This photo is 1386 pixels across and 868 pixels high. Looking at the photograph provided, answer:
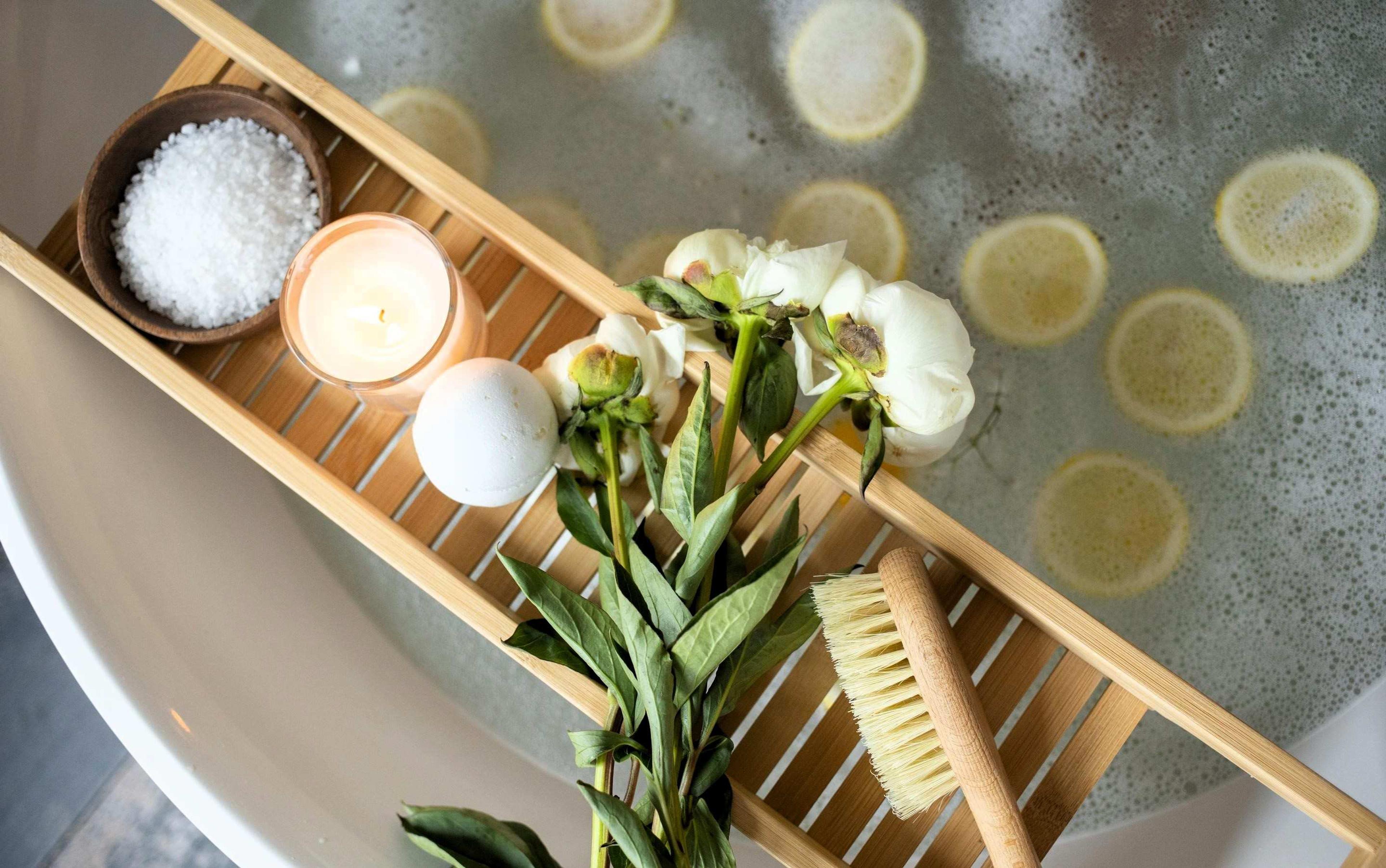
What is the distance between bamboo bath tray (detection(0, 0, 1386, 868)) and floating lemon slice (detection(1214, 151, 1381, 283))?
49cm

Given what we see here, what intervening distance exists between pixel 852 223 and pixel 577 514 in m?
0.45

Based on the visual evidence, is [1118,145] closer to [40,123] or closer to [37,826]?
[40,123]

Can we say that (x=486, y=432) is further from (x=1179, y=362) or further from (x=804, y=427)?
(x=1179, y=362)

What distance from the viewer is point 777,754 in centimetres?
52

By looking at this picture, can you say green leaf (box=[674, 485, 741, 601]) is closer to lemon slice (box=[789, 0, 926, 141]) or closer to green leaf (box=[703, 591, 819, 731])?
green leaf (box=[703, 591, 819, 731])

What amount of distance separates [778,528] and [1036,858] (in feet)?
0.65

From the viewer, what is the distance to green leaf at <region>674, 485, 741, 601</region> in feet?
1.33

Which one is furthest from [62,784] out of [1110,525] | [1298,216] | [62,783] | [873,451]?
[1298,216]

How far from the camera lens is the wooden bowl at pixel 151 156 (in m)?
0.52

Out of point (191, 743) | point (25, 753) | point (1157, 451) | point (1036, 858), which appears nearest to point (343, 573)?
point (191, 743)

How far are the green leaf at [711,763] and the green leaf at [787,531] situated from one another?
9 cm

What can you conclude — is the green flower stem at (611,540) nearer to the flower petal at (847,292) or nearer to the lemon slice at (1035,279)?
the flower petal at (847,292)

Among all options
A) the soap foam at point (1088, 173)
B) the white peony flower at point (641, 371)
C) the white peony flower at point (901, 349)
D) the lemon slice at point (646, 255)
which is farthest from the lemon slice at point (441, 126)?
the white peony flower at point (901, 349)

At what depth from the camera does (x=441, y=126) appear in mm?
833
